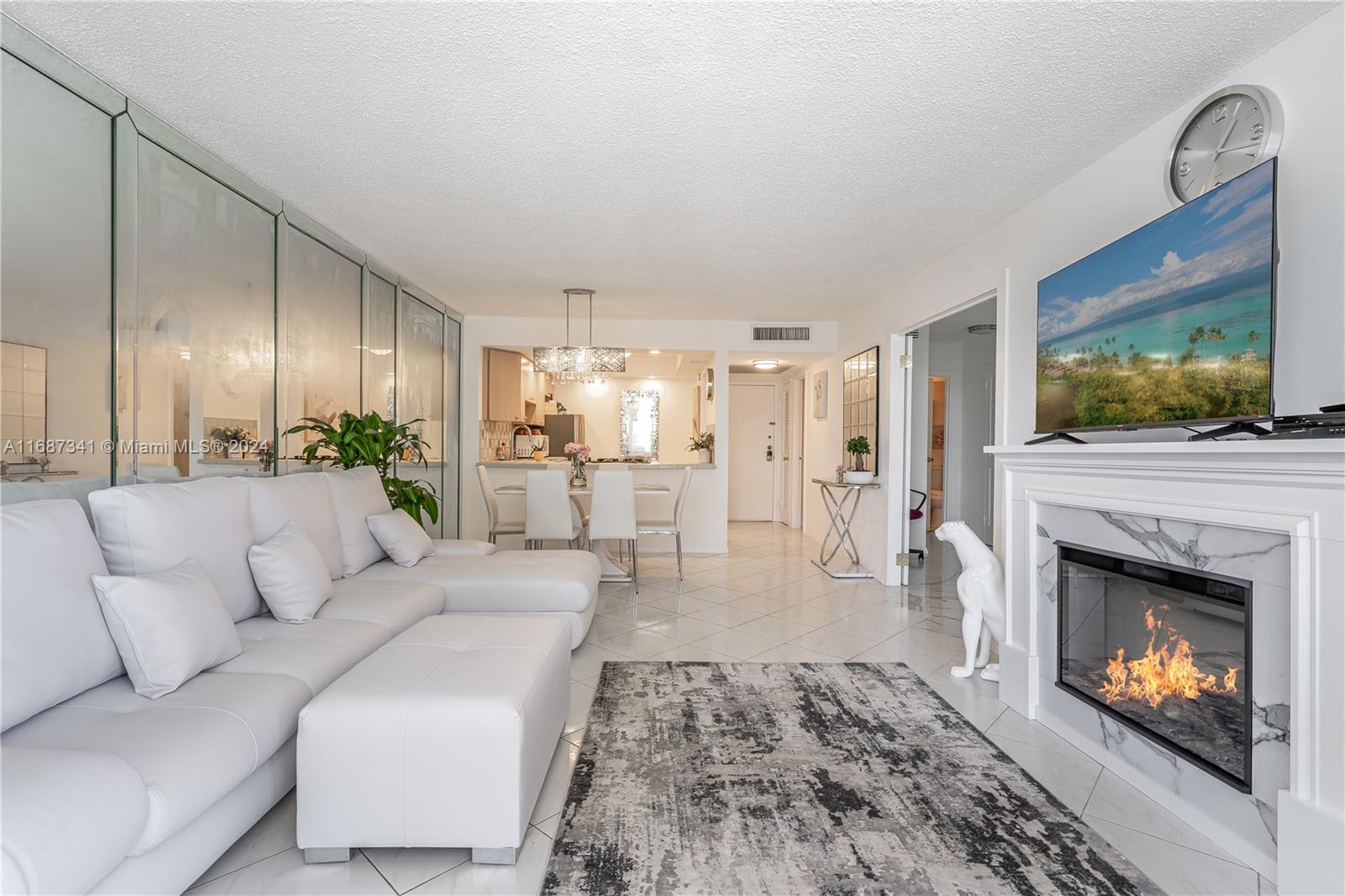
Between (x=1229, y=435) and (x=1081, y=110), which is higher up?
(x=1081, y=110)

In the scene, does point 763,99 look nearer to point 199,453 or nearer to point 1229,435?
point 1229,435

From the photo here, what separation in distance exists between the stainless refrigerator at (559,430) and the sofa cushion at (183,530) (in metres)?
6.44

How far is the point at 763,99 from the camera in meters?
2.39

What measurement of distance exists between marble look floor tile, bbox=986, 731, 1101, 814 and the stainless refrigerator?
7.25 m

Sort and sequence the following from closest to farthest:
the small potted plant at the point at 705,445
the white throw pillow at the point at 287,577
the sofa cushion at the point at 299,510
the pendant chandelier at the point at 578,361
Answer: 1. the white throw pillow at the point at 287,577
2. the sofa cushion at the point at 299,510
3. the pendant chandelier at the point at 578,361
4. the small potted plant at the point at 705,445

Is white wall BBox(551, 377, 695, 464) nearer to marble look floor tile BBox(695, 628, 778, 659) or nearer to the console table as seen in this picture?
the console table

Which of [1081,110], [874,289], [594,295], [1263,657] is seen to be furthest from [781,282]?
[1263,657]

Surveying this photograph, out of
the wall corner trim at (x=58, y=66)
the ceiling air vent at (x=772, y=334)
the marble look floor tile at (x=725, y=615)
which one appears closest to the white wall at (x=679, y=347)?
the ceiling air vent at (x=772, y=334)

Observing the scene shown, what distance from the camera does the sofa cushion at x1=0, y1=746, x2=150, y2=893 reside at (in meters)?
1.10

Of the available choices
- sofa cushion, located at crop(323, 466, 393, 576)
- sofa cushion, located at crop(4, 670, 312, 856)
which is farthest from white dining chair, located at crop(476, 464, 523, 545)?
sofa cushion, located at crop(4, 670, 312, 856)

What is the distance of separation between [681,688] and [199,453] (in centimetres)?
244

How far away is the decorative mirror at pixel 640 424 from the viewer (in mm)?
9672

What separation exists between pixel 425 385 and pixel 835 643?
4024mm

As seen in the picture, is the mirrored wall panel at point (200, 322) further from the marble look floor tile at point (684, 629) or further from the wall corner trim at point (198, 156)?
the marble look floor tile at point (684, 629)
